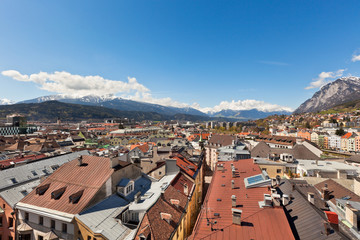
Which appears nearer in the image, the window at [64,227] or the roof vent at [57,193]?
the window at [64,227]

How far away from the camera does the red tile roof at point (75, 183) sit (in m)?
21.5

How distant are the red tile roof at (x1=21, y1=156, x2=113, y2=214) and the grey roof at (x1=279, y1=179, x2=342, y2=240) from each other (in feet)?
70.4

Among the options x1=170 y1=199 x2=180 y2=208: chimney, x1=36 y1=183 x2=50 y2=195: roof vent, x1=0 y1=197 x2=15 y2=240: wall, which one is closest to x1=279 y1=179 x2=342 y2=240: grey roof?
x1=170 y1=199 x2=180 y2=208: chimney

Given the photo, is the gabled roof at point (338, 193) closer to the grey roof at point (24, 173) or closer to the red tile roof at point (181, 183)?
the red tile roof at point (181, 183)

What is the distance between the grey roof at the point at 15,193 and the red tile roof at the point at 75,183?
520 cm

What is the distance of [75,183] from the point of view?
2433 cm

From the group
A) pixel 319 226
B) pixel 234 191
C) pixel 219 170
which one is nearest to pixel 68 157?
pixel 219 170

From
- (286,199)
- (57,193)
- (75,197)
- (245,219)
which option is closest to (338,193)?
(286,199)

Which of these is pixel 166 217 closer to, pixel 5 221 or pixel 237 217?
pixel 237 217

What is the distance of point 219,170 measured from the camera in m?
35.5

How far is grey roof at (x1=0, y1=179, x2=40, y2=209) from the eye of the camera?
26.6 meters

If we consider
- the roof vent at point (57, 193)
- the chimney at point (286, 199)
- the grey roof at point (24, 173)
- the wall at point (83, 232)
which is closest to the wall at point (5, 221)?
the grey roof at point (24, 173)

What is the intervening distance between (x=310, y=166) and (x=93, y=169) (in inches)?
→ 1893

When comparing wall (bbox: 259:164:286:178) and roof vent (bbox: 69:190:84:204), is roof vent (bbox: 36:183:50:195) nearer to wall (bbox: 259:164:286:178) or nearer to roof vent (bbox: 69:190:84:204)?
roof vent (bbox: 69:190:84:204)
